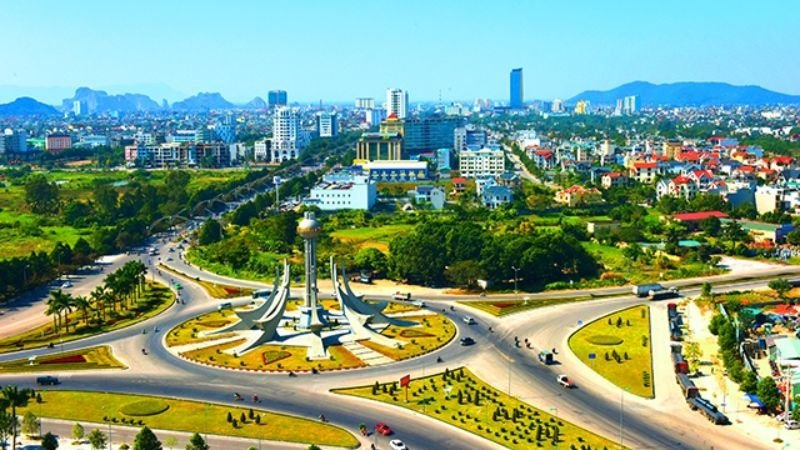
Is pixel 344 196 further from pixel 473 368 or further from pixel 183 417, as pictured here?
pixel 183 417

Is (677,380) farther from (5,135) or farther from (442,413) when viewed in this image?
(5,135)

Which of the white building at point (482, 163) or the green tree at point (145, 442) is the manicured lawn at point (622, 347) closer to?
the green tree at point (145, 442)

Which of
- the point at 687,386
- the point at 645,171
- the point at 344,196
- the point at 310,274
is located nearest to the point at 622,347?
the point at 687,386

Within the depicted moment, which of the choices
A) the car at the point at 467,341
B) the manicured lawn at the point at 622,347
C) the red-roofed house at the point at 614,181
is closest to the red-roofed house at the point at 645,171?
the red-roofed house at the point at 614,181

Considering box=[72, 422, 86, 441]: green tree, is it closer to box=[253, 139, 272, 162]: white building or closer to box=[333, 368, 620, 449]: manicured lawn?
box=[333, 368, 620, 449]: manicured lawn

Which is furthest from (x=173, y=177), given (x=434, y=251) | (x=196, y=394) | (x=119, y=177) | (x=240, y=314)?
(x=196, y=394)

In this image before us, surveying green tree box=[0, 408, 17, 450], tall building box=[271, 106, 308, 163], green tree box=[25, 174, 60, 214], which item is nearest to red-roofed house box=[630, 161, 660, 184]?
tall building box=[271, 106, 308, 163]
